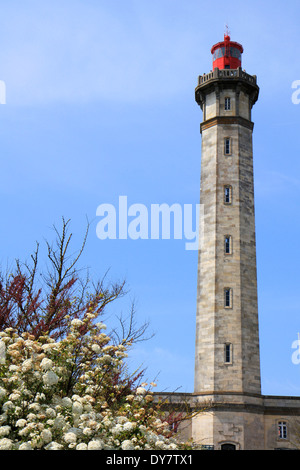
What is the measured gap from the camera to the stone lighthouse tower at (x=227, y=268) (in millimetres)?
34531

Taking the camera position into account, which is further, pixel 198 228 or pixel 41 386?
pixel 198 228

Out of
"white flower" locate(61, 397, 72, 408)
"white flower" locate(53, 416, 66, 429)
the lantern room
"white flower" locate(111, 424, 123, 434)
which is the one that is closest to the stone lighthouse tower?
the lantern room

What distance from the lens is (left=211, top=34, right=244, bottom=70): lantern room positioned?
44156 mm

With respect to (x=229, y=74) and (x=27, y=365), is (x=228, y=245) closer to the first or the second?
(x=229, y=74)

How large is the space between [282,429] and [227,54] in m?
30.0

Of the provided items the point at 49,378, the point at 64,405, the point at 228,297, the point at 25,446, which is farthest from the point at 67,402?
the point at 228,297

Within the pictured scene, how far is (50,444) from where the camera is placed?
10391 mm

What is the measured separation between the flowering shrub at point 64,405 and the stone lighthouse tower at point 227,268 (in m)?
21.9

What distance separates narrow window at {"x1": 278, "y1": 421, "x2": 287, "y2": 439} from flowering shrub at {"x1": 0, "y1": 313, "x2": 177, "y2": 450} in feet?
82.4

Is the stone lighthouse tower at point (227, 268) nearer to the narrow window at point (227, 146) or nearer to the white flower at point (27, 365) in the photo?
the narrow window at point (227, 146)

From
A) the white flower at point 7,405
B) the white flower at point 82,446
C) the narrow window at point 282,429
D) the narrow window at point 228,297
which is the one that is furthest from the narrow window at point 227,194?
the white flower at point 82,446
